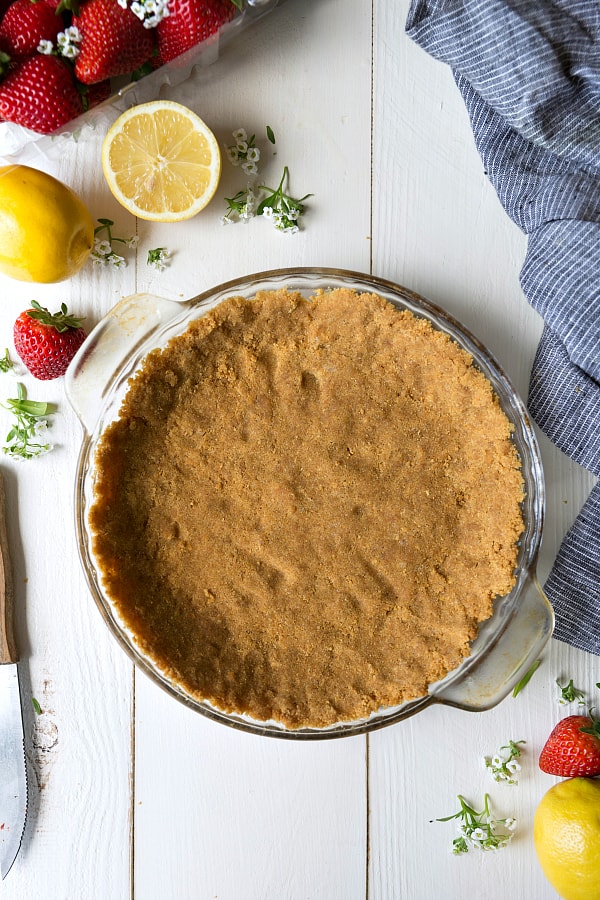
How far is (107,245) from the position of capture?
5.06ft

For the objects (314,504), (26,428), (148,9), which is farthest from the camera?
(26,428)

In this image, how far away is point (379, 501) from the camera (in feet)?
4.72

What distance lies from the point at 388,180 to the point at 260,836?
1422 mm

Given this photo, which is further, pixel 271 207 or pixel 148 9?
pixel 271 207

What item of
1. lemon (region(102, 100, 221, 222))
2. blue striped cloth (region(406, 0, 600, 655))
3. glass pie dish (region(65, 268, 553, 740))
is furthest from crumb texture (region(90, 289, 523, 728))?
lemon (region(102, 100, 221, 222))

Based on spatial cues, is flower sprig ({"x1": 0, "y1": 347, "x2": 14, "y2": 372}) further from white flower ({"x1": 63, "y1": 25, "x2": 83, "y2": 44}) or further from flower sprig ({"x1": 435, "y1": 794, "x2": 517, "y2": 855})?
flower sprig ({"x1": 435, "y1": 794, "x2": 517, "y2": 855})

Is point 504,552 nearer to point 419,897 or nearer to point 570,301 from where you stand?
point 570,301

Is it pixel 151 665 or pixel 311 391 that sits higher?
pixel 311 391

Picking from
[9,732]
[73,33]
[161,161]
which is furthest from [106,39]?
[9,732]

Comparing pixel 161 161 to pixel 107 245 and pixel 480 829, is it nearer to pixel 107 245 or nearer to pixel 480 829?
pixel 107 245

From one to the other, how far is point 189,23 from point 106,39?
0.51 feet

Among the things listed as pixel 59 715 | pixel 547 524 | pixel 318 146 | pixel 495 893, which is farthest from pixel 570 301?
pixel 59 715

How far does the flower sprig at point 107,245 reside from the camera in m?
1.54

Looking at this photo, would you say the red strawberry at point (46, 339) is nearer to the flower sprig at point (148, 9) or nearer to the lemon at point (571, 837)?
the flower sprig at point (148, 9)
